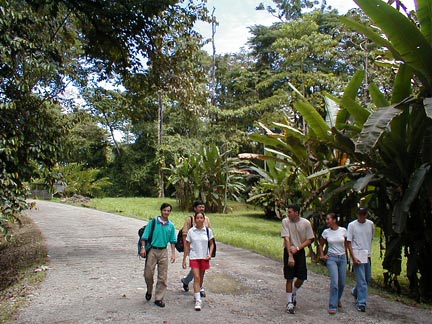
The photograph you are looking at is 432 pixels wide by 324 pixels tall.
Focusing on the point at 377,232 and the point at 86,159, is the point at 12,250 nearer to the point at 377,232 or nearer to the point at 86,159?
the point at 377,232

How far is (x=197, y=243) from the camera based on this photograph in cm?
597

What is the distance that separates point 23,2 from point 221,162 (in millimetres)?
13482

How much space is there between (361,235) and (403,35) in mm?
2905

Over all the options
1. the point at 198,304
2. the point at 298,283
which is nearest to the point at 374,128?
the point at 298,283

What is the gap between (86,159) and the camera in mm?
36875

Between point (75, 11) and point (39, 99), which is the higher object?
point (75, 11)

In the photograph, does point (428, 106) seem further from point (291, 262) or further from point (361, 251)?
point (291, 262)

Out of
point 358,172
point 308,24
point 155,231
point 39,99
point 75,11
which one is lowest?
point 155,231

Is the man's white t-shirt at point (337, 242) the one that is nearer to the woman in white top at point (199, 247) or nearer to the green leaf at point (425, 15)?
the woman in white top at point (199, 247)

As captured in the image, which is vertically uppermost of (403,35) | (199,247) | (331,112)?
(403,35)

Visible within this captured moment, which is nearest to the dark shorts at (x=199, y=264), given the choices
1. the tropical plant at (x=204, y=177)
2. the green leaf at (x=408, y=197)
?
the green leaf at (x=408, y=197)

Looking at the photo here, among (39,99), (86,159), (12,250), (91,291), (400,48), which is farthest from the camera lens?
(86,159)

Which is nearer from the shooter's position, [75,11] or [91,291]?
[91,291]

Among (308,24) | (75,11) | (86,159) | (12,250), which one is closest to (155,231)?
(75,11)
